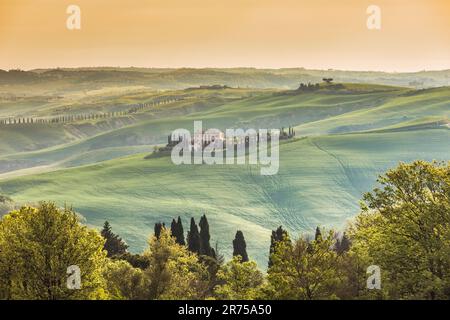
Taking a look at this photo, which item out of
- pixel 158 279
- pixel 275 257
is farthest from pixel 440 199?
pixel 158 279

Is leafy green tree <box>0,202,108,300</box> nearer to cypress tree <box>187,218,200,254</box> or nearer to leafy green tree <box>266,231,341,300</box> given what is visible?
leafy green tree <box>266,231,341,300</box>

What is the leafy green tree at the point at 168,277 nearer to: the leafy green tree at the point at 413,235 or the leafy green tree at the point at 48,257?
the leafy green tree at the point at 48,257

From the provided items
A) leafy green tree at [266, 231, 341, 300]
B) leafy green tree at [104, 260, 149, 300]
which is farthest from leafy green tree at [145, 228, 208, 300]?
leafy green tree at [266, 231, 341, 300]

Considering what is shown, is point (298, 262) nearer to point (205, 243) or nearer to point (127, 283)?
point (127, 283)
